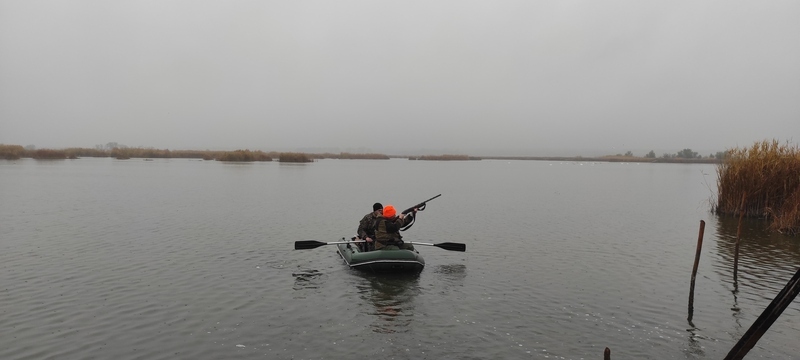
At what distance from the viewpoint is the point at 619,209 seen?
1212 inches

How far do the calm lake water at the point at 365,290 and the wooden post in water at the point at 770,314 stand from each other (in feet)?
9.85

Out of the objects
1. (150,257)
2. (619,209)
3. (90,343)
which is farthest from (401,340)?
(619,209)

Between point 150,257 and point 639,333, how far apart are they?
12738mm

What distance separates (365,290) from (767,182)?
19831mm

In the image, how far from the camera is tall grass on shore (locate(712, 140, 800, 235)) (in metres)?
20.7

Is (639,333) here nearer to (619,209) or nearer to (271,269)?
(271,269)

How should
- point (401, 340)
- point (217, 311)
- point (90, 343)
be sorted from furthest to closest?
point (217, 311) < point (401, 340) < point (90, 343)

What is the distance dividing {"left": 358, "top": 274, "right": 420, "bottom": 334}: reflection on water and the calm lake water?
0.15 ft

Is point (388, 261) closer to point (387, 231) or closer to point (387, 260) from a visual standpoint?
point (387, 260)

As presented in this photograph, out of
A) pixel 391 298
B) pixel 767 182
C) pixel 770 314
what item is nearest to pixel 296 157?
pixel 767 182

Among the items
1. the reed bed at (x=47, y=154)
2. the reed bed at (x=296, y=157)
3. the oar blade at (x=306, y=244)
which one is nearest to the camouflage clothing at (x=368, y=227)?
the oar blade at (x=306, y=244)

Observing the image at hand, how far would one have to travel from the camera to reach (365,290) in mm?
12250

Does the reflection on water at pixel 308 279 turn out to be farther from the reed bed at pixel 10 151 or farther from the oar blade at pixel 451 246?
the reed bed at pixel 10 151

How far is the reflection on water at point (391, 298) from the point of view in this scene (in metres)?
10.1
